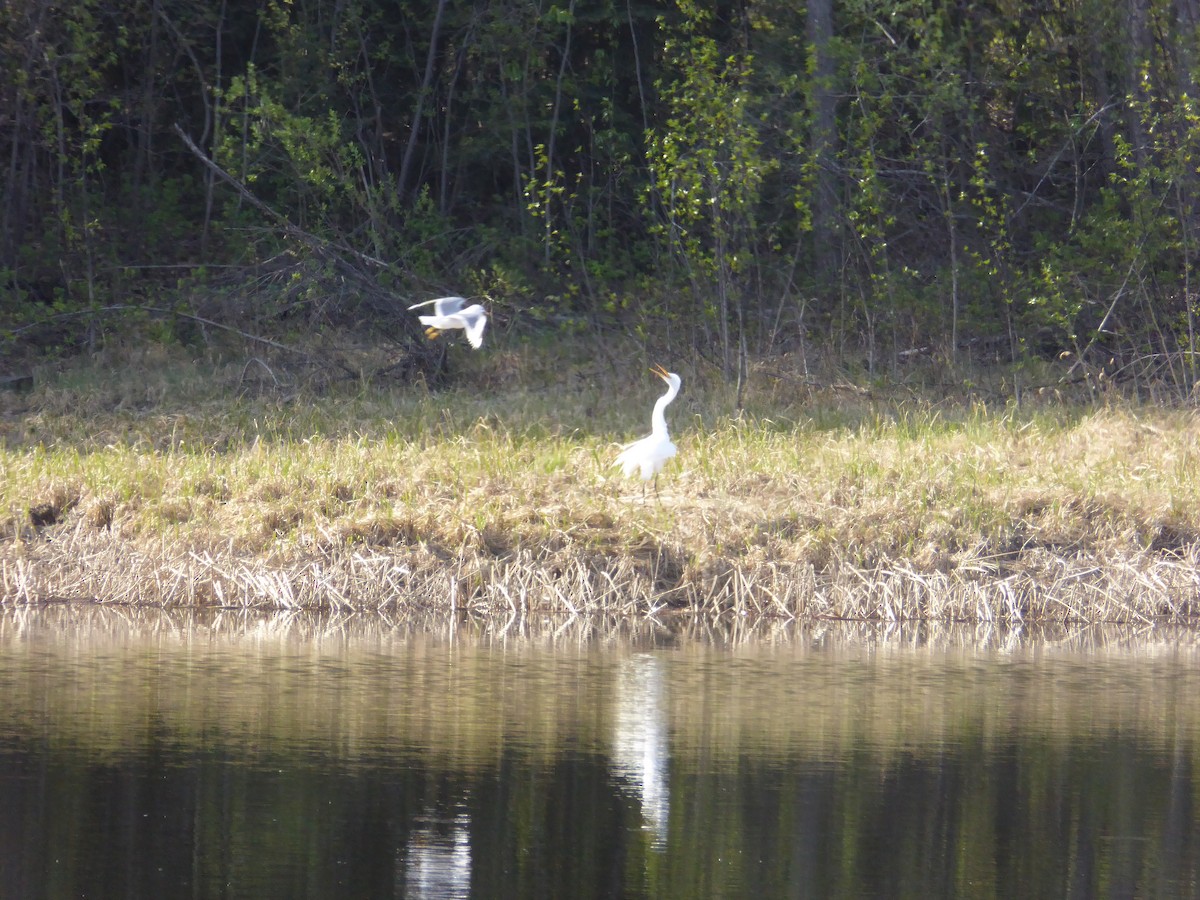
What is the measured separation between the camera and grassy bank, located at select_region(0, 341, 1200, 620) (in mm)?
11961

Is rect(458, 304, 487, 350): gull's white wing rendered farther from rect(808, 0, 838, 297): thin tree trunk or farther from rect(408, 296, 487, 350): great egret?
rect(808, 0, 838, 297): thin tree trunk

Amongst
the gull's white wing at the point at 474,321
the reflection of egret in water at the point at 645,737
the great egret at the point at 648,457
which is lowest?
the reflection of egret in water at the point at 645,737

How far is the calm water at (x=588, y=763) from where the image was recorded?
6688mm

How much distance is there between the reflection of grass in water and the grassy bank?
37 cm

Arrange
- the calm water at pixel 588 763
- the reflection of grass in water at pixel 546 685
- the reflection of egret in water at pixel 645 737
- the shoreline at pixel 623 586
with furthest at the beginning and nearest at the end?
the shoreline at pixel 623 586 → the reflection of grass in water at pixel 546 685 → the reflection of egret in water at pixel 645 737 → the calm water at pixel 588 763

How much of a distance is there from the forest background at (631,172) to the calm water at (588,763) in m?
7.20

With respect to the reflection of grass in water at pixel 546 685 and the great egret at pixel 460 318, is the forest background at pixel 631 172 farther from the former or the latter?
the reflection of grass in water at pixel 546 685

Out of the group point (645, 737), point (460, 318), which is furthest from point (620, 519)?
point (645, 737)

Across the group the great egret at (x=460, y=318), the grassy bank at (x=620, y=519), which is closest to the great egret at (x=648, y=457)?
the grassy bank at (x=620, y=519)

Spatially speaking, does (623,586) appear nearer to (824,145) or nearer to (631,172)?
(824,145)

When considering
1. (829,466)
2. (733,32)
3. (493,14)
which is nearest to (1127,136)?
(733,32)

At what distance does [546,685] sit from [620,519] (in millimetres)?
2952

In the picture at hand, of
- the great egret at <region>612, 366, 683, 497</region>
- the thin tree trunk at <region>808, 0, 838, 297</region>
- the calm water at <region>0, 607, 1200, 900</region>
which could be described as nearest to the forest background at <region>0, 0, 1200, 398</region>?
the thin tree trunk at <region>808, 0, 838, 297</region>

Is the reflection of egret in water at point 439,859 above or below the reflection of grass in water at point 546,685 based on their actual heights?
below
